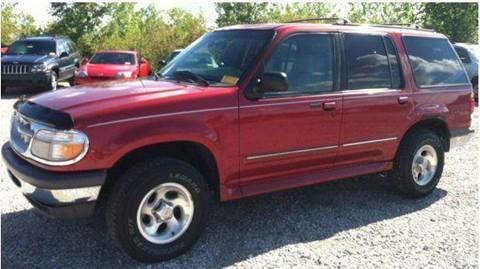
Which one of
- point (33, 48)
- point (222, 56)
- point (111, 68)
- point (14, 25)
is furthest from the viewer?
point (14, 25)

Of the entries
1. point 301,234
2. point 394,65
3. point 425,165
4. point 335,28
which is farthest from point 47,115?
point 425,165

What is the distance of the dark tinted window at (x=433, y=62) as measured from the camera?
214 inches

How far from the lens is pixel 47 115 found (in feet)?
11.7

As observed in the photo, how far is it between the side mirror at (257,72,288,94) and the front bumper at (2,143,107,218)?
1.44m

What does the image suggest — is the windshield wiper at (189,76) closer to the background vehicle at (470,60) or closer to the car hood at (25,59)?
the car hood at (25,59)

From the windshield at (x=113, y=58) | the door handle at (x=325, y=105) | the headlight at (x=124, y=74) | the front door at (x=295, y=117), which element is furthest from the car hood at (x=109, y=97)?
the windshield at (x=113, y=58)

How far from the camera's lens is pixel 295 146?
14.6 ft

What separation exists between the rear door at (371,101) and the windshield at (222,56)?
0.96 m

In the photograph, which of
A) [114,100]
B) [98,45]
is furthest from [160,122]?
[98,45]

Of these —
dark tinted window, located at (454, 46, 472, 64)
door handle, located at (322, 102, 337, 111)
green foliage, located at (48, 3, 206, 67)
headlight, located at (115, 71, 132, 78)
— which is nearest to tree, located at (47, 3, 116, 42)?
green foliage, located at (48, 3, 206, 67)

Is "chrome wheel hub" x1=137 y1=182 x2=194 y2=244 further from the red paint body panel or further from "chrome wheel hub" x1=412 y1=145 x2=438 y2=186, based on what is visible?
"chrome wheel hub" x1=412 y1=145 x2=438 y2=186

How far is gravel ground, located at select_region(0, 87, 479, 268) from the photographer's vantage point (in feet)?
12.9

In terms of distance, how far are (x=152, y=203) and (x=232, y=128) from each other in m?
0.86

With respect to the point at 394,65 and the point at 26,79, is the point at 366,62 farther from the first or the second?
the point at 26,79
